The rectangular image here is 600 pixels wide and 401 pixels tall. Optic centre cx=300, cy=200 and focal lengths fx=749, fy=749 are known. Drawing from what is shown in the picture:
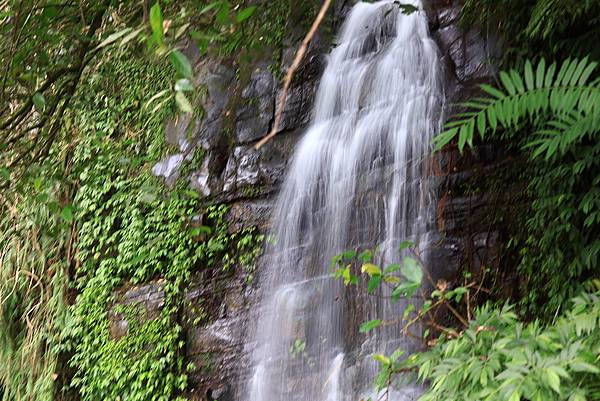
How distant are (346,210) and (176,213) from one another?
2.11 m

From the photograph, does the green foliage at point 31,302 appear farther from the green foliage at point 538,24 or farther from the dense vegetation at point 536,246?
the green foliage at point 538,24

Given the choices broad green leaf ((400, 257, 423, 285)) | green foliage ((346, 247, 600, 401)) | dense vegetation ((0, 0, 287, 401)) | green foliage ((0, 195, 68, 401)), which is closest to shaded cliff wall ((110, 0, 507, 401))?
dense vegetation ((0, 0, 287, 401))

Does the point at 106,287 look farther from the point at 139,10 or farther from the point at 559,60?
the point at 559,60

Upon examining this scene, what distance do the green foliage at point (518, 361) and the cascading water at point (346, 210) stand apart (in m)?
2.31

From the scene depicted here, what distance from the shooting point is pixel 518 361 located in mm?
2697

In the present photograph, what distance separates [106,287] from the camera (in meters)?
7.62

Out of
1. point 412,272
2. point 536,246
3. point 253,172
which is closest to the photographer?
point 412,272

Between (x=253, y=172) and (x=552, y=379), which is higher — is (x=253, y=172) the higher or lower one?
the lower one

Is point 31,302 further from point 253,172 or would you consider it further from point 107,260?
point 253,172

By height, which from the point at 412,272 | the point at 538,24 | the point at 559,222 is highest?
the point at 412,272

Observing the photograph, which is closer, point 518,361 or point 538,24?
point 518,361

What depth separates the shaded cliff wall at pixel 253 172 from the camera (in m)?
5.59

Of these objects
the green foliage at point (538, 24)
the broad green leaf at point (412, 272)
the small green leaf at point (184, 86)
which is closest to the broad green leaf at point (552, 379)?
the broad green leaf at point (412, 272)

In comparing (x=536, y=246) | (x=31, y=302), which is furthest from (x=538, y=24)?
(x=31, y=302)
